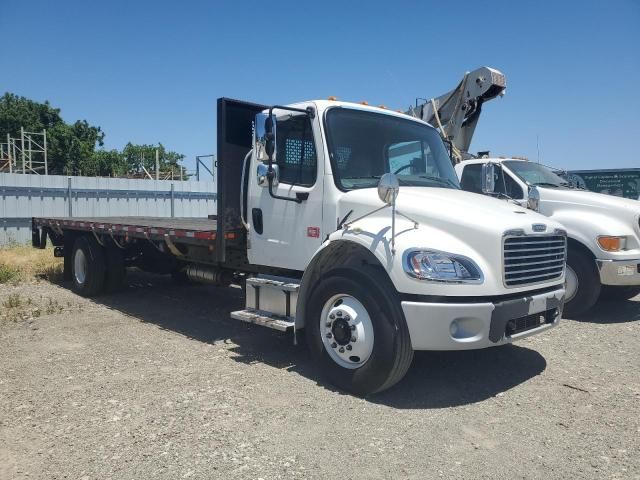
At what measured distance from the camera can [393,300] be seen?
13.2 feet

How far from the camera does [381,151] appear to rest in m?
5.13

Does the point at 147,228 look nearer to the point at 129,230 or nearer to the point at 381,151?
the point at 129,230

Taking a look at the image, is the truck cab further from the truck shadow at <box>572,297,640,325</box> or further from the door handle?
the truck shadow at <box>572,297,640,325</box>

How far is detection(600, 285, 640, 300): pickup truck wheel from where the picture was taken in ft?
25.5

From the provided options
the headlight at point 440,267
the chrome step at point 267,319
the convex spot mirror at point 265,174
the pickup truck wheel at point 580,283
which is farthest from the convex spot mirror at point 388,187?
the pickup truck wheel at point 580,283

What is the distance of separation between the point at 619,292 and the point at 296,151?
5.67 m

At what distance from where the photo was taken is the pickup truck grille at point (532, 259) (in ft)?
13.4

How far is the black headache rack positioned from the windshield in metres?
4.25

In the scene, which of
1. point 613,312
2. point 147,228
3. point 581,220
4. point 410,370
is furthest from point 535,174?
point 147,228

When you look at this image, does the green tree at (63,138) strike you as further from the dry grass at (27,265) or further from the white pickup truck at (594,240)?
the white pickup truck at (594,240)

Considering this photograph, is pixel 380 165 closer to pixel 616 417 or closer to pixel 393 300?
pixel 393 300

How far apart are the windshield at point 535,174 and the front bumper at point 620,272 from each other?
169 cm

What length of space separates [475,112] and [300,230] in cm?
693

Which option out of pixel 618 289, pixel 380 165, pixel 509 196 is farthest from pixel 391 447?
pixel 618 289
